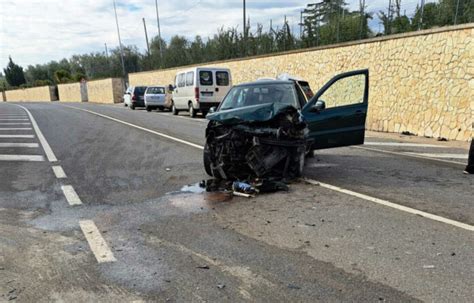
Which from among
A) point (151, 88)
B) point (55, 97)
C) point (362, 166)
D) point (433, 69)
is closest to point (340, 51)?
point (433, 69)

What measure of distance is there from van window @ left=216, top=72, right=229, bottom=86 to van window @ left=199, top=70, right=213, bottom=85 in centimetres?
39

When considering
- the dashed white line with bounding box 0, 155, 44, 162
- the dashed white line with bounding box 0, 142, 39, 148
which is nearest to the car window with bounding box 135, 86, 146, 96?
the dashed white line with bounding box 0, 142, 39, 148

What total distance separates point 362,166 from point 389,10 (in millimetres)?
10974

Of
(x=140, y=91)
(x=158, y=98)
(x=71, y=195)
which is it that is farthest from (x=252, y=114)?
(x=140, y=91)

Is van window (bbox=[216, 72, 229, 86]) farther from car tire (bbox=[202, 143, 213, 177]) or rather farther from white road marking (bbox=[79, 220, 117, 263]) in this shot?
white road marking (bbox=[79, 220, 117, 263])

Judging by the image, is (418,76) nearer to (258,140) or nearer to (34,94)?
(258,140)

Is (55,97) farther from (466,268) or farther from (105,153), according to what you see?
(466,268)

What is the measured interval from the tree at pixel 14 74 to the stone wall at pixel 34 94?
17992mm

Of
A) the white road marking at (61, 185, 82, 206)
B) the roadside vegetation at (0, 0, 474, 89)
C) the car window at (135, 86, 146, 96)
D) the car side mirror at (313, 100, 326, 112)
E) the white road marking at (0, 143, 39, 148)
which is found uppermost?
the roadside vegetation at (0, 0, 474, 89)

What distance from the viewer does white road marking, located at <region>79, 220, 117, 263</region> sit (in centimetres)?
399

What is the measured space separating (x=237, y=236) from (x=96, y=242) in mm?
1487

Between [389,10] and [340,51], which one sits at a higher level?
[389,10]

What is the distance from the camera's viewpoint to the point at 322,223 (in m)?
4.82

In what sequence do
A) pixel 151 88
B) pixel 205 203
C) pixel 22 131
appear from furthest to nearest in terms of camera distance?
pixel 151 88
pixel 22 131
pixel 205 203
